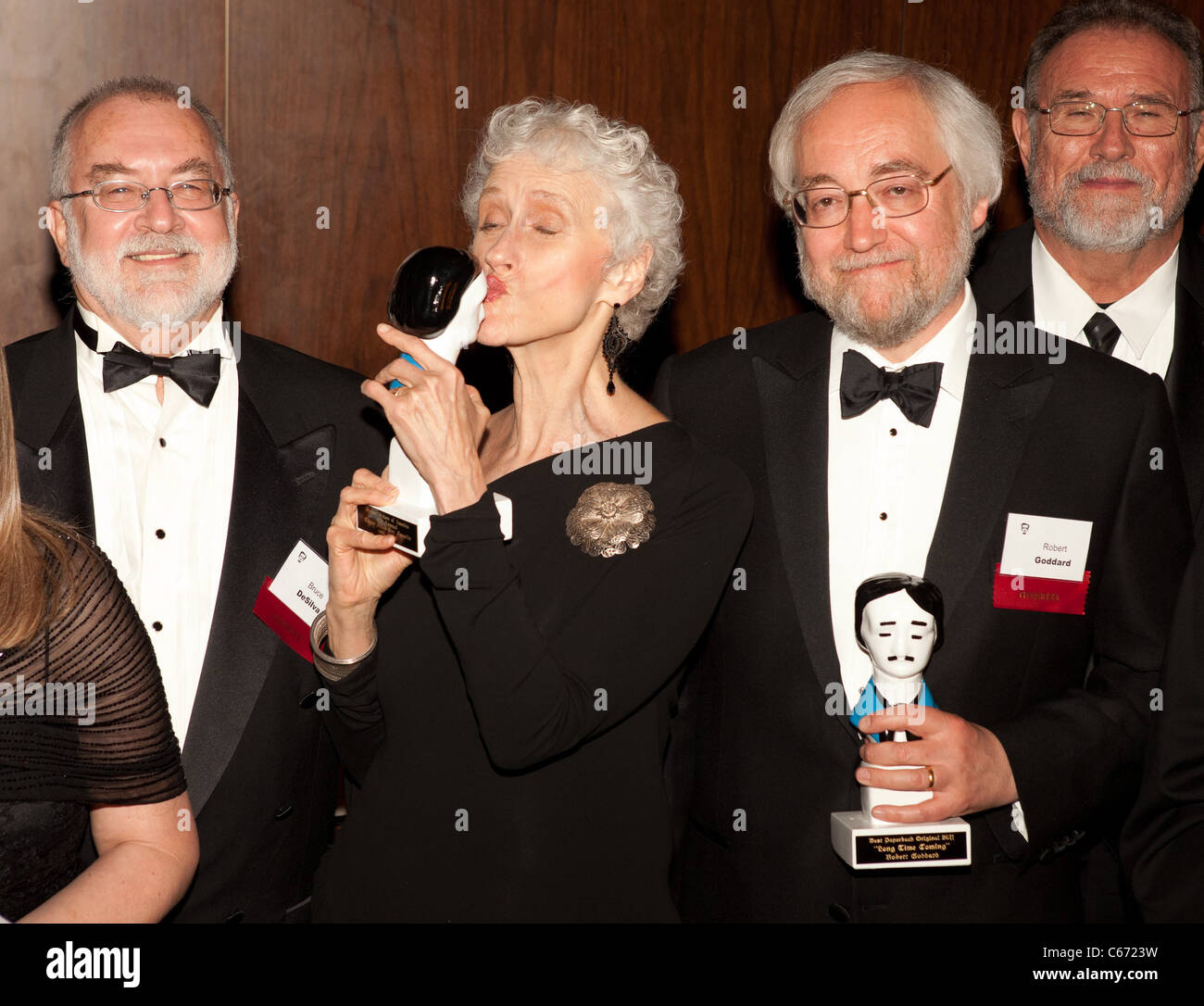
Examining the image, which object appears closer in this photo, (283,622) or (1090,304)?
(283,622)

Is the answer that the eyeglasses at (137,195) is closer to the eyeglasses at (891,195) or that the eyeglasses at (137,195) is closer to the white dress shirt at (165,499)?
the white dress shirt at (165,499)

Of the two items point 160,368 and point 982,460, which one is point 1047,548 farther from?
point 160,368

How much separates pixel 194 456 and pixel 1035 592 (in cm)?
156

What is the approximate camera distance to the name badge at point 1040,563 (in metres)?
2.18

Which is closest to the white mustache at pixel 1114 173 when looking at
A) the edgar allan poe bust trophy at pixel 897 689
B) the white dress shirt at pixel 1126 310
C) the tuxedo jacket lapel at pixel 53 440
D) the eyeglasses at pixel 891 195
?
the white dress shirt at pixel 1126 310

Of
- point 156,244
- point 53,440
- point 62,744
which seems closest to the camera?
point 62,744

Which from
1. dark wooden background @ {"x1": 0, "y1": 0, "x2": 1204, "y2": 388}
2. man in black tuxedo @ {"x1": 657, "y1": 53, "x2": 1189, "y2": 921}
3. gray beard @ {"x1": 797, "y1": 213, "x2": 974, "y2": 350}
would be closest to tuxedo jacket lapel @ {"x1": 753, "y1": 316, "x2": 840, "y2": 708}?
man in black tuxedo @ {"x1": 657, "y1": 53, "x2": 1189, "y2": 921}

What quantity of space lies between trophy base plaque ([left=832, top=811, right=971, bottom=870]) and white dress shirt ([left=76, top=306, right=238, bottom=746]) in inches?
47.6

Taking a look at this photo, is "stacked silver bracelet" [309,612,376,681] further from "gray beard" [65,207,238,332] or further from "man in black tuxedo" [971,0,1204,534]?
"man in black tuxedo" [971,0,1204,534]

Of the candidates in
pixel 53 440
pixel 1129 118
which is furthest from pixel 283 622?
pixel 1129 118

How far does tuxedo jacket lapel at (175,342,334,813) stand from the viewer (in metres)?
2.30

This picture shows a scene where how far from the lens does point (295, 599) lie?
7.72ft

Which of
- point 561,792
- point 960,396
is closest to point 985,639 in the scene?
point 960,396

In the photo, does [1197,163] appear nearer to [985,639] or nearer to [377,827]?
[985,639]
